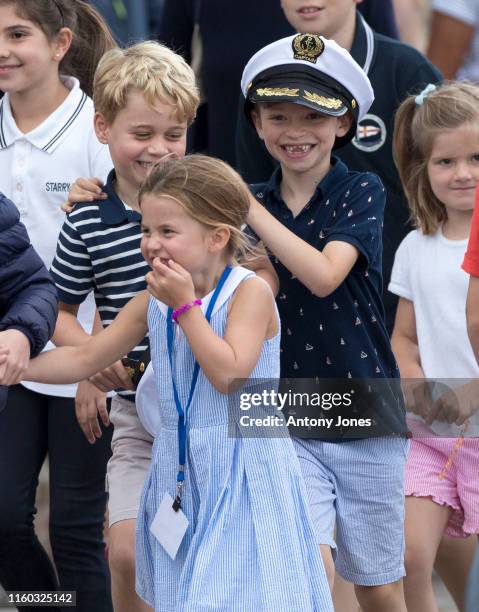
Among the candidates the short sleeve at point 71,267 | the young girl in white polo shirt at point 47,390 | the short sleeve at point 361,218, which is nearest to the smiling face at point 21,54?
the young girl in white polo shirt at point 47,390

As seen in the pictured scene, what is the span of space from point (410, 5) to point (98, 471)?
150 inches

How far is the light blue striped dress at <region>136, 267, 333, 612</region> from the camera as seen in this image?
3.78 meters

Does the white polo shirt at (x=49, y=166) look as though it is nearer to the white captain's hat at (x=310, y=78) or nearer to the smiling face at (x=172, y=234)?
the white captain's hat at (x=310, y=78)

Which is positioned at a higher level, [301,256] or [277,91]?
[277,91]

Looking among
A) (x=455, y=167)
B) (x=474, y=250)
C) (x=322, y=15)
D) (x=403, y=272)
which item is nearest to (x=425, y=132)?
(x=455, y=167)

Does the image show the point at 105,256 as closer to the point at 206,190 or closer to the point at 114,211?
the point at 114,211

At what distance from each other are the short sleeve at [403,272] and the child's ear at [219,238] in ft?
3.51

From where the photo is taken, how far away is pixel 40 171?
15.7 ft

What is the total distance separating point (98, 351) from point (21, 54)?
1177 mm

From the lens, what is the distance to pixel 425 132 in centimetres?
491

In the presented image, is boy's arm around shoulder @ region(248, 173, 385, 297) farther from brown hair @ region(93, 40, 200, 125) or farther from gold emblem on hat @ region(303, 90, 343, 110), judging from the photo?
brown hair @ region(93, 40, 200, 125)

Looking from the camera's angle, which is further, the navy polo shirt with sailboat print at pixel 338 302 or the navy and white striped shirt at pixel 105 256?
the navy and white striped shirt at pixel 105 256

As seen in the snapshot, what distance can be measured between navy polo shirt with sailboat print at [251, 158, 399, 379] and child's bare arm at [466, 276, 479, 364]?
236 mm

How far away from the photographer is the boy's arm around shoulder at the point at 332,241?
4.17 metres
